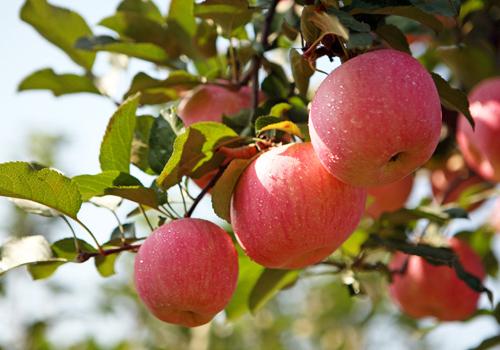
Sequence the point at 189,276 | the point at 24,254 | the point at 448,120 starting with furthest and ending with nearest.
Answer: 1. the point at 448,120
2. the point at 24,254
3. the point at 189,276

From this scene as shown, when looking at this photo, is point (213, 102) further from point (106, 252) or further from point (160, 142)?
point (106, 252)

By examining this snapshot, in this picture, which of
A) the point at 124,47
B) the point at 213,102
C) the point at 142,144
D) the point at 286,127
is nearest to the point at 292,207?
the point at 286,127

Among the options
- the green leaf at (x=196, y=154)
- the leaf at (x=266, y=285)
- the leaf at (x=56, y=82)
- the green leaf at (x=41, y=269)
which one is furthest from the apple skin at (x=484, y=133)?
the green leaf at (x=41, y=269)

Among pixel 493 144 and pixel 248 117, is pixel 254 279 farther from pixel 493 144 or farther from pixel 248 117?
pixel 493 144

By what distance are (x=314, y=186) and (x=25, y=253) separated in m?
0.47

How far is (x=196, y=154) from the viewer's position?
1126 millimetres

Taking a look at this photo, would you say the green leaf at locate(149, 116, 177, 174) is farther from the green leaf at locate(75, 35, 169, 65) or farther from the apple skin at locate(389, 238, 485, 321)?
the apple skin at locate(389, 238, 485, 321)

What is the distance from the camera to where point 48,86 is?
5.26 feet

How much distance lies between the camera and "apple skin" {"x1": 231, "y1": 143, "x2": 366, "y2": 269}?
1005mm

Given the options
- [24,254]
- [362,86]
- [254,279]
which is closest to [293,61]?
[362,86]

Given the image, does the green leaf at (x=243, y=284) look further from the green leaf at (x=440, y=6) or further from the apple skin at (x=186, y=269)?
the green leaf at (x=440, y=6)

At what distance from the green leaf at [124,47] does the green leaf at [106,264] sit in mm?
407

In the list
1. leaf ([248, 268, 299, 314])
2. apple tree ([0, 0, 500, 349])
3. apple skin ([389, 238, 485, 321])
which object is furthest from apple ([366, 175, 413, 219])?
leaf ([248, 268, 299, 314])

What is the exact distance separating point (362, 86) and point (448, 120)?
3.54 feet
